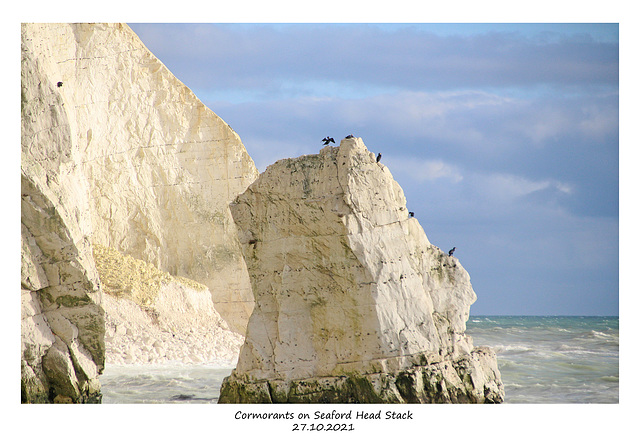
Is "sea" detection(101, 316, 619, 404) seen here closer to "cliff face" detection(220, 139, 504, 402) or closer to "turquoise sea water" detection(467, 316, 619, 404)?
"turquoise sea water" detection(467, 316, 619, 404)

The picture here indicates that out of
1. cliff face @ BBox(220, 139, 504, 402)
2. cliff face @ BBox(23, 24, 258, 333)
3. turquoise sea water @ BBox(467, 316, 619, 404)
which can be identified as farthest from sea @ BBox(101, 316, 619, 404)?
cliff face @ BBox(23, 24, 258, 333)

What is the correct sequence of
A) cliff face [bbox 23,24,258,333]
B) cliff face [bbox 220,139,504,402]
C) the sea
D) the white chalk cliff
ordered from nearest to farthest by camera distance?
cliff face [bbox 220,139,504,402] → the sea → the white chalk cliff → cliff face [bbox 23,24,258,333]

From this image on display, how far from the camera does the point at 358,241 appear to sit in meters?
14.5

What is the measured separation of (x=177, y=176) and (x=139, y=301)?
719 centimetres

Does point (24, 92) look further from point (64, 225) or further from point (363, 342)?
point (363, 342)

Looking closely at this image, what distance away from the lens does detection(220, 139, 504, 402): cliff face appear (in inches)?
563

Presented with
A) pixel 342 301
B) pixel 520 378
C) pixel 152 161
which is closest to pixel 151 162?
pixel 152 161

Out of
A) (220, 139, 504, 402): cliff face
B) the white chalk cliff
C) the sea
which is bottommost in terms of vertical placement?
the sea

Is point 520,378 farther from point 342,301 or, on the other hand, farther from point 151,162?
point 151,162

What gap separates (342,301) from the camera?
1465 centimetres

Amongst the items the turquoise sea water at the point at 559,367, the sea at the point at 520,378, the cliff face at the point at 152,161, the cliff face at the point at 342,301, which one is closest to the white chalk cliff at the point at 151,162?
the cliff face at the point at 152,161

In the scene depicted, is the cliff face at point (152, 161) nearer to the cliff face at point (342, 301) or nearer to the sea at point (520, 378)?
the sea at point (520, 378)

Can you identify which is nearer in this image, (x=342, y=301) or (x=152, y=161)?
(x=342, y=301)

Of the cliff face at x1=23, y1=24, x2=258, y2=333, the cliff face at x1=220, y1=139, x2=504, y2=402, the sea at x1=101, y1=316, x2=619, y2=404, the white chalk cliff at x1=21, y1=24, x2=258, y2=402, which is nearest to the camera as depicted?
the cliff face at x1=220, y1=139, x2=504, y2=402
